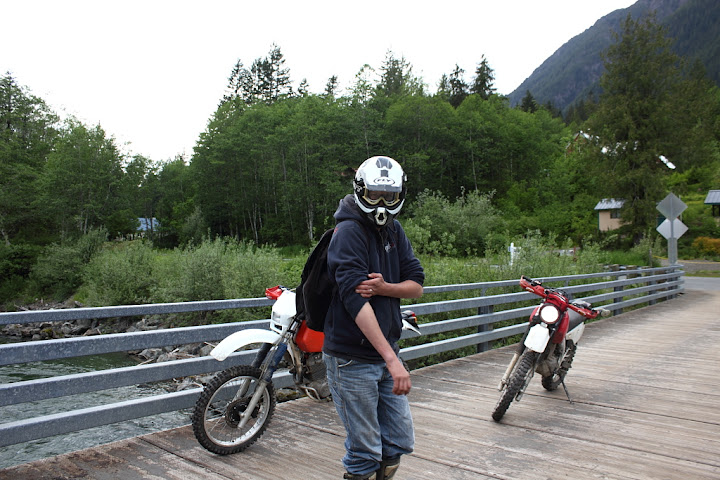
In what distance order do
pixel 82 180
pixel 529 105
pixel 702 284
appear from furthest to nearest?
1. pixel 529 105
2. pixel 82 180
3. pixel 702 284

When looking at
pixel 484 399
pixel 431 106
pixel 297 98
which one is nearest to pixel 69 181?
pixel 297 98

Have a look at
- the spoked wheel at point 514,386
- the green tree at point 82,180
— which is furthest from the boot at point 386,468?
the green tree at point 82,180

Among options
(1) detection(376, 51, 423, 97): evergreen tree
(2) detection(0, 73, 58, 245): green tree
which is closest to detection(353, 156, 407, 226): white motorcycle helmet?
(2) detection(0, 73, 58, 245): green tree

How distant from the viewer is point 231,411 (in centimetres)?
374

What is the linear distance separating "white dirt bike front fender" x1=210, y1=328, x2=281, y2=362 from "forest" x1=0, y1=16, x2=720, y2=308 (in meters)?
13.8

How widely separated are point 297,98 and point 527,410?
6351cm

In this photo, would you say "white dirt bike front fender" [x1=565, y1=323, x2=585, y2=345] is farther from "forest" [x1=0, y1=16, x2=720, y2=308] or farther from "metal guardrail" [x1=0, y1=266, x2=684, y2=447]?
"forest" [x1=0, y1=16, x2=720, y2=308]

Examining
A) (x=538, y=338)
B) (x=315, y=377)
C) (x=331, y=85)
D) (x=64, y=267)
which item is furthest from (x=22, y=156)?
(x=538, y=338)

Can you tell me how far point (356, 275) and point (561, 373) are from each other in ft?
12.6

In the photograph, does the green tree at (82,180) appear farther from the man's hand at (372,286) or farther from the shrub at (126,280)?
the man's hand at (372,286)

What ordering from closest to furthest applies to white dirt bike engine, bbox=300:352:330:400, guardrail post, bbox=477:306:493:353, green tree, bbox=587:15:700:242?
1. white dirt bike engine, bbox=300:352:330:400
2. guardrail post, bbox=477:306:493:353
3. green tree, bbox=587:15:700:242

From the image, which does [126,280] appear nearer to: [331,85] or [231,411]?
[231,411]

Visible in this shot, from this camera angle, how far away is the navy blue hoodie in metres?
2.53

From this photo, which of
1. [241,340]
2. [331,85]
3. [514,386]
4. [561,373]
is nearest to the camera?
[241,340]
